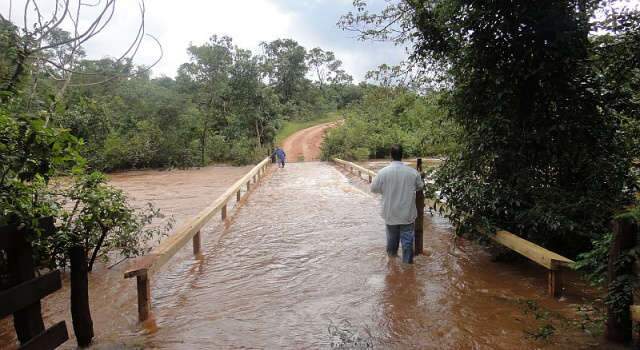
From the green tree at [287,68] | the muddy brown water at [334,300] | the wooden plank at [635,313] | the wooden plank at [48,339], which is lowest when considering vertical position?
the muddy brown water at [334,300]

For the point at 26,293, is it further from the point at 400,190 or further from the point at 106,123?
the point at 106,123

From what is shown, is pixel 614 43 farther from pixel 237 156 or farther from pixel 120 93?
pixel 120 93

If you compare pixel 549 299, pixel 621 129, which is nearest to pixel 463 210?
pixel 549 299

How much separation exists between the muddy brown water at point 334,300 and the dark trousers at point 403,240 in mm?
158

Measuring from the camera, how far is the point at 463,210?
610cm

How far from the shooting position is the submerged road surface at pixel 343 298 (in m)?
3.82

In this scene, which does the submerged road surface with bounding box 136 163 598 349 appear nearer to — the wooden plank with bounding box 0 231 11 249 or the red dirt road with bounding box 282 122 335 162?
the wooden plank with bounding box 0 231 11 249

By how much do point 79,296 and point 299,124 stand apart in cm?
4735

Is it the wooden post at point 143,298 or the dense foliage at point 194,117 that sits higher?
the dense foliage at point 194,117

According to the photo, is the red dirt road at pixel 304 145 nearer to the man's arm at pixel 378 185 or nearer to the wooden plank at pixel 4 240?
the man's arm at pixel 378 185

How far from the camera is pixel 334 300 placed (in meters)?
4.79

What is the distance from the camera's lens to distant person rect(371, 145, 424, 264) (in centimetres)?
562

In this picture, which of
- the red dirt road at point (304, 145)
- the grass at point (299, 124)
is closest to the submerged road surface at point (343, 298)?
the red dirt road at point (304, 145)

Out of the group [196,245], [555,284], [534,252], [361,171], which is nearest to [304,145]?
[361,171]
